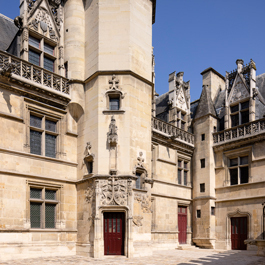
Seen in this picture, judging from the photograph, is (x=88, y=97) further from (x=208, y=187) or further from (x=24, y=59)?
(x=208, y=187)

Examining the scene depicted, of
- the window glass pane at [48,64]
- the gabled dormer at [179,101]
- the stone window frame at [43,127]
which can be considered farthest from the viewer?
the gabled dormer at [179,101]

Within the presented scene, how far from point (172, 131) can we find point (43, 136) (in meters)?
7.56

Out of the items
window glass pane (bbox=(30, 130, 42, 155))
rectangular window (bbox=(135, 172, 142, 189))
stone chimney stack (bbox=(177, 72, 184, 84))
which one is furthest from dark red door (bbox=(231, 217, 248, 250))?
window glass pane (bbox=(30, 130, 42, 155))

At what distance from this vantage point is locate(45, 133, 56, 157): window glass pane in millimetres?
13141

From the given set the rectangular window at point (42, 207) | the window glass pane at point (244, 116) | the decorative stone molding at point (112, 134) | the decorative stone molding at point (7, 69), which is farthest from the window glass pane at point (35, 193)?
the window glass pane at point (244, 116)

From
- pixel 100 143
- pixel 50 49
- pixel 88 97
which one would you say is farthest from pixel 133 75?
pixel 50 49

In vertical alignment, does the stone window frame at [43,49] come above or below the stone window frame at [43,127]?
above

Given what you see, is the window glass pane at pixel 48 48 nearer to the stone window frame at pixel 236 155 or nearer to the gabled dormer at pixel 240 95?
the gabled dormer at pixel 240 95

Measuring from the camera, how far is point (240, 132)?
17.5 meters

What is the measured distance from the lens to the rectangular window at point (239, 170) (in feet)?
55.9

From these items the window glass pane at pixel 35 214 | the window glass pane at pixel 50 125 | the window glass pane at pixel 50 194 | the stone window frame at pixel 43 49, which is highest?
Result: the stone window frame at pixel 43 49

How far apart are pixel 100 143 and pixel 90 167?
50.4 inches

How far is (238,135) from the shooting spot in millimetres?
17531

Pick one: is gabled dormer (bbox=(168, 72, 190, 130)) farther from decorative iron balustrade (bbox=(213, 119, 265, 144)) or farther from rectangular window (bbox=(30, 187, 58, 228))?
rectangular window (bbox=(30, 187, 58, 228))
